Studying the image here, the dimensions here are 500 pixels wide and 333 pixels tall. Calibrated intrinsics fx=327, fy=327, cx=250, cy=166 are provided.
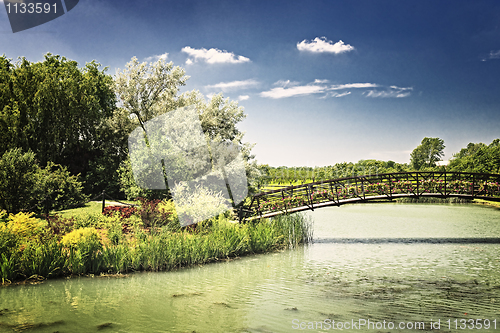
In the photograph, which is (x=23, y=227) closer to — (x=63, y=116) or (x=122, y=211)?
(x=122, y=211)

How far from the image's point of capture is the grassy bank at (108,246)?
944cm

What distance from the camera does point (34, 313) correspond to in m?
7.19

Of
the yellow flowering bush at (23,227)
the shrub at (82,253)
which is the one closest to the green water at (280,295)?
the shrub at (82,253)

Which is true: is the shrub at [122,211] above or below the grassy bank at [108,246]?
above

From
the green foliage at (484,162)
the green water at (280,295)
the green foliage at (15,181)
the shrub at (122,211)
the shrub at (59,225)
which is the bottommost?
the green water at (280,295)

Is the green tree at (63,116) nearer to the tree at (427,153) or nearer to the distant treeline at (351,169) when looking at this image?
the distant treeline at (351,169)

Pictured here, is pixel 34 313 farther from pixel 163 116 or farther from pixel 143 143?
pixel 163 116

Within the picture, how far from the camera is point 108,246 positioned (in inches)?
442

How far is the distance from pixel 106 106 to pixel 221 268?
86.7 feet

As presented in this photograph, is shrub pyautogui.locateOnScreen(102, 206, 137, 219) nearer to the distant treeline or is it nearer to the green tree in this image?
the green tree

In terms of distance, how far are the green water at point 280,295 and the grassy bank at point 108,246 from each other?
18.3 inches

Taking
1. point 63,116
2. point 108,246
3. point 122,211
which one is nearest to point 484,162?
point 122,211

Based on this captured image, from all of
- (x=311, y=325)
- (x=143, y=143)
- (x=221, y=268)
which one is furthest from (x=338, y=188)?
(x=143, y=143)

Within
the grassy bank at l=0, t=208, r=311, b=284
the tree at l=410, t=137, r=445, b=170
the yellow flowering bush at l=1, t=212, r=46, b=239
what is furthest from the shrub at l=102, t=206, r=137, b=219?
the tree at l=410, t=137, r=445, b=170
